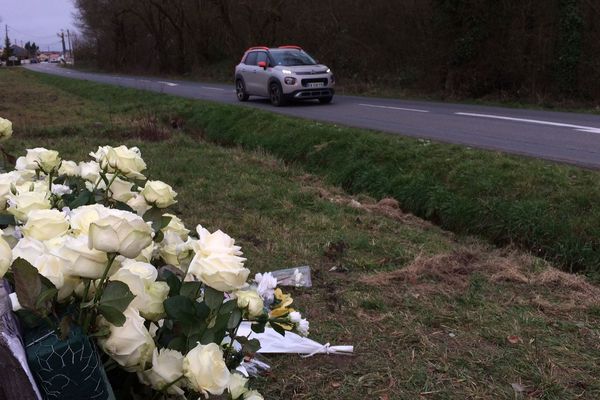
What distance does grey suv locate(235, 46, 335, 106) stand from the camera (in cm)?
1809

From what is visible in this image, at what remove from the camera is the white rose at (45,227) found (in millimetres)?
1460

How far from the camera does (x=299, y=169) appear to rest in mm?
10555

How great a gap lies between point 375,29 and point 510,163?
19.8 metres

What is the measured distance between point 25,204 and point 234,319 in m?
0.73

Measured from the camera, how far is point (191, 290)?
1466 millimetres

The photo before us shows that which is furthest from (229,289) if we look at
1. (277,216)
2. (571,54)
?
(571,54)

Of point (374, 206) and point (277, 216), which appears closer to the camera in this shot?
point (277, 216)

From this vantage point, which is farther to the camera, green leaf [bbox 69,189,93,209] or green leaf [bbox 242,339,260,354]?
green leaf [bbox 69,189,93,209]

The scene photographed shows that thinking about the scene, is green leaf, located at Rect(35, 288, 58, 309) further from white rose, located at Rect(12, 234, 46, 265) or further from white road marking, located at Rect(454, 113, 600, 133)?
white road marking, located at Rect(454, 113, 600, 133)

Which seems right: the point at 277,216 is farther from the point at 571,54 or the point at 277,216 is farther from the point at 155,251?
the point at 571,54

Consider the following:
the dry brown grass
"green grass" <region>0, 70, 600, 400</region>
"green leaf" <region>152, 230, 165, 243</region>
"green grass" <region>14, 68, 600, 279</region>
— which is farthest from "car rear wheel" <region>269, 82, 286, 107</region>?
"green leaf" <region>152, 230, 165, 243</region>

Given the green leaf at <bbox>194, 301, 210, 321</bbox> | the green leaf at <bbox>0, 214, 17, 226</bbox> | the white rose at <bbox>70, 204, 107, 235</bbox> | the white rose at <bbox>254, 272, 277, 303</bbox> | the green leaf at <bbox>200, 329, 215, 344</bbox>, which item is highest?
the white rose at <bbox>70, 204, 107, 235</bbox>

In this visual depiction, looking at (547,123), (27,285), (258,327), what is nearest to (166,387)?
(27,285)

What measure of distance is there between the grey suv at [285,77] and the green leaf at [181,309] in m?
16.9
